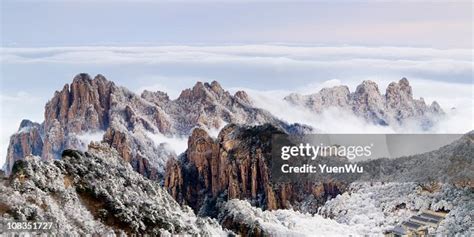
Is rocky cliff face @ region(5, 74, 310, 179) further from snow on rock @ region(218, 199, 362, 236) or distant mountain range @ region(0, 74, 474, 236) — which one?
snow on rock @ region(218, 199, 362, 236)

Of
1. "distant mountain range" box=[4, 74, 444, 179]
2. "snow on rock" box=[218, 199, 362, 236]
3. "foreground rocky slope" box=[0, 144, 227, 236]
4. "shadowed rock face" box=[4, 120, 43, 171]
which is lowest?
"snow on rock" box=[218, 199, 362, 236]

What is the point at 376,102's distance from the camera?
1608 inches

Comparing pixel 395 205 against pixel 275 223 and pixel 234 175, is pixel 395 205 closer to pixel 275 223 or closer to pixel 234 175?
pixel 275 223

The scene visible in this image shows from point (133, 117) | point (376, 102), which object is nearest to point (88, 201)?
point (133, 117)

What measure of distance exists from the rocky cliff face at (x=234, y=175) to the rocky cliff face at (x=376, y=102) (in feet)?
10.5

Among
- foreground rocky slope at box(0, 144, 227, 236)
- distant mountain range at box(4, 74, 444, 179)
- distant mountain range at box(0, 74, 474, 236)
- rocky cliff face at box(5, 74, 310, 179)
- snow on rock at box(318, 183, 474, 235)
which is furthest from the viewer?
distant mountain range at box(4, 74, 444, 179)

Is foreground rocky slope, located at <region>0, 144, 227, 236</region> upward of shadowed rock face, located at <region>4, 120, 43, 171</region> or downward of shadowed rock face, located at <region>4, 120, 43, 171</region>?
downward

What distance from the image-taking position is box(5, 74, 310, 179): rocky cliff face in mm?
35656

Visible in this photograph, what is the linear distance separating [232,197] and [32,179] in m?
9.79

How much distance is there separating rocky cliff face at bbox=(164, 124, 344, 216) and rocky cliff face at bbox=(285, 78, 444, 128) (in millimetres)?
3213

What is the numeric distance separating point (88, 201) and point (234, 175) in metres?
9.81

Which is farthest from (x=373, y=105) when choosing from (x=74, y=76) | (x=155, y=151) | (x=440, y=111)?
(x=74, y=76)

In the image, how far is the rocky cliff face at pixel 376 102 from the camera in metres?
38.3

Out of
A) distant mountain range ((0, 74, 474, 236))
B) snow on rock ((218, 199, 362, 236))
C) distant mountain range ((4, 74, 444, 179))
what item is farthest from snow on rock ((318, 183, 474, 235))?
distant mountain range ((4, 74, 444, 179))
